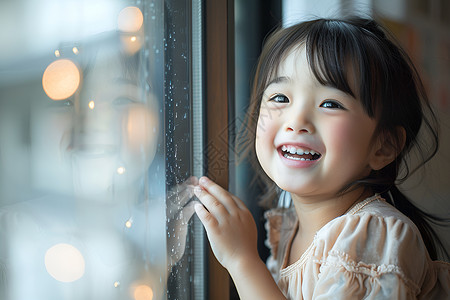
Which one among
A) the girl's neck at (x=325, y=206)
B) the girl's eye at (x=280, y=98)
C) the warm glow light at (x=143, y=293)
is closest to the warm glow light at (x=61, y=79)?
the warm glow light at (x=143, y=293)

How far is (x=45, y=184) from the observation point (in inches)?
16.5

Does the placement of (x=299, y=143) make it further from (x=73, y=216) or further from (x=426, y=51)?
(x=426, y=51)

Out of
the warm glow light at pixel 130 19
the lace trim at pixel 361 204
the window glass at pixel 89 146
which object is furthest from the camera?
the lace trim at pixel 361 204

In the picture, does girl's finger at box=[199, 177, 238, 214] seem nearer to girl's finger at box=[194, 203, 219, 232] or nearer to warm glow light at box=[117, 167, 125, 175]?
girl's finger at box=[194, 203, 219, 232]

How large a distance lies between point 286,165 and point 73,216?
0.37 meters

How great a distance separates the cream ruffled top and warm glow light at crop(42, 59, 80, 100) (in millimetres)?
419

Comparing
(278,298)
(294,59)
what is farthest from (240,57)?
(278,298)

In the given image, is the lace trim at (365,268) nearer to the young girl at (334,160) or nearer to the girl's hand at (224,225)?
the young girl at (334,160)

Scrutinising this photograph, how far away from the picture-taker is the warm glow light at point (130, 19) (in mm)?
507

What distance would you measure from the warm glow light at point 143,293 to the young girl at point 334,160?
0.15 m

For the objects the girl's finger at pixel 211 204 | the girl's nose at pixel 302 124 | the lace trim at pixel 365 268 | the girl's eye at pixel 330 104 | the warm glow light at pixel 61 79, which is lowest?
the lace trim at pixel 365 268

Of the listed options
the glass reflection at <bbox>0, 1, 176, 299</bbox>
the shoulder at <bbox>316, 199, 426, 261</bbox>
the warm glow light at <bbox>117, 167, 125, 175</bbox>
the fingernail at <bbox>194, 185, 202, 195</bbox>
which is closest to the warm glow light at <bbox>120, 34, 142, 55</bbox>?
the glass reflection at <bbox>0, 1, 176, 299</bbox>

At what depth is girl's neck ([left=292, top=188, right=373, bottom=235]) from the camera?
772 mm

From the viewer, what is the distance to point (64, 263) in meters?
0.45
